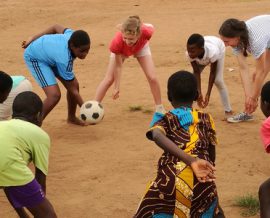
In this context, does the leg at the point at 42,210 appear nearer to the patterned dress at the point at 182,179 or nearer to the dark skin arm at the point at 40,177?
the dark skin arm at the point at 40,177

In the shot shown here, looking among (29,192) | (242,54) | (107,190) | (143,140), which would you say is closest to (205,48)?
(242,54)

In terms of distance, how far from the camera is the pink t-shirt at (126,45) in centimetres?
780

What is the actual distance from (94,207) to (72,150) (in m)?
1.68

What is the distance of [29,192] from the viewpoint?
4301mm

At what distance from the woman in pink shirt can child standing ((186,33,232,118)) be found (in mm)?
599

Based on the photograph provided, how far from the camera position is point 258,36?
→ 7125 mm

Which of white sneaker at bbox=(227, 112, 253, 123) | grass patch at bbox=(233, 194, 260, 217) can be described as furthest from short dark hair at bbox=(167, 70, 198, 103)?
white sneaker at bbox=(227, 112, 253, 123)

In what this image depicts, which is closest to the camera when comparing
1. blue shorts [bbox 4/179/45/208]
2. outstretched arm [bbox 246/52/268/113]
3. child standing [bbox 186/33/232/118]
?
blue shorts [bbox 4/179/45/208]

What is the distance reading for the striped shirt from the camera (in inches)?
279

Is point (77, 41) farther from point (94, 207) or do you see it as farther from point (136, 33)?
point (94, 207)

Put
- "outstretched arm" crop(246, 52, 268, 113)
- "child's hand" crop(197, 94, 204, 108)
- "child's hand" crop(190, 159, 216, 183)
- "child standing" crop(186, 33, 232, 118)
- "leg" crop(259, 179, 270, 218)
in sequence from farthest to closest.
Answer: "child's hand" crop(197, 94, 204, 108), "child standing" crop(186, 33, 232, 118), "outstretched arm" crop(246, 52, 268, 113), "leg" crop(259, 179, 270, 218), "child's hand" crop(190, 159, 216, 183)

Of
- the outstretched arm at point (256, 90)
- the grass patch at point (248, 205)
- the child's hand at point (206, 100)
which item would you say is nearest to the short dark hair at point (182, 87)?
the grass patch at point (248, 205)

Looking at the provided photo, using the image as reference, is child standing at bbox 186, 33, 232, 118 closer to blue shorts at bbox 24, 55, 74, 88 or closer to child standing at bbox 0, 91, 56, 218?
blue shorts at bbox 24, 55, 74, 88

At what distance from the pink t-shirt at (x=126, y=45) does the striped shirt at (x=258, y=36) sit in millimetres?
1372
